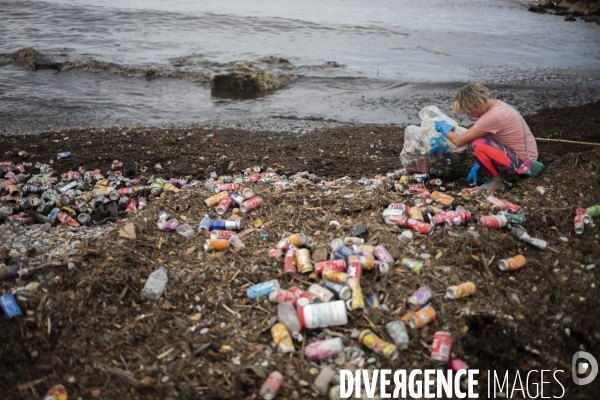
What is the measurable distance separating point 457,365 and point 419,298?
553 mm

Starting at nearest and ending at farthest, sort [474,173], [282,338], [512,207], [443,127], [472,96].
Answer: [282,338]
[512,207]
[472,96]
[443,127]
[474,173]

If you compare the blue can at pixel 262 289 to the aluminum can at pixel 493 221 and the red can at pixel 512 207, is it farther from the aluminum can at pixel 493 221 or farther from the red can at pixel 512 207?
the red can at pixel 512 207

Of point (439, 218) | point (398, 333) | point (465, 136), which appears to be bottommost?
point (398, 333)

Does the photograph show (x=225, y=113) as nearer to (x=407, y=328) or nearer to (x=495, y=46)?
(x=407, y=328)

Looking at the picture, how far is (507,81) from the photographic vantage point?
12141mm

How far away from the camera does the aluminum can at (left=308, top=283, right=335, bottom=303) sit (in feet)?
11.0

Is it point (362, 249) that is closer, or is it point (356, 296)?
point (356, 296)

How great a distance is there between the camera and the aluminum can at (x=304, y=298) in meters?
3.34

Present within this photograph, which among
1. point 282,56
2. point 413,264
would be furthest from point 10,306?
point 282,56

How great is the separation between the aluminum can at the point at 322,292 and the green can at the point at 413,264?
0.74m

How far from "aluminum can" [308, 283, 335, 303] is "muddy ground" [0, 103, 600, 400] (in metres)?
0.16

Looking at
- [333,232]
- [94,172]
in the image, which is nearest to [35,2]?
[94,172]

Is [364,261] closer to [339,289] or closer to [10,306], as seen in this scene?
[339,289]

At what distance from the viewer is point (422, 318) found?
3170 millimetres
